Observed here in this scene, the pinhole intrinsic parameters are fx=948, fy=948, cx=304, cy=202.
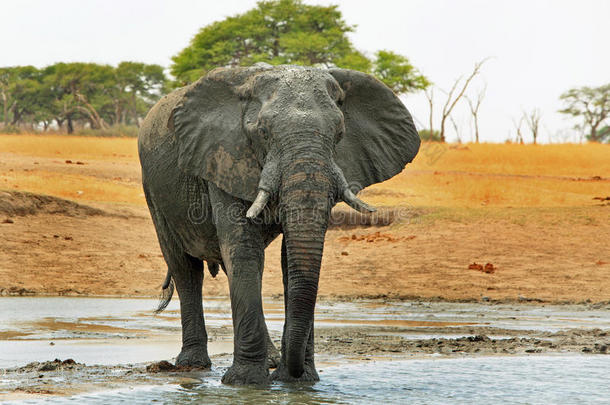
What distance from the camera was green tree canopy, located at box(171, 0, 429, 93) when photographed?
48.6m

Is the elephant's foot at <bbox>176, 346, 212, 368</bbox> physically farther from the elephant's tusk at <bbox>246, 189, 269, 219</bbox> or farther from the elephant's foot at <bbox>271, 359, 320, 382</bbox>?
the elephant's tusk at <bbox>246, 189, 269, 219</bbox>

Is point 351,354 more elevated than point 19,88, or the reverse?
point 19,88

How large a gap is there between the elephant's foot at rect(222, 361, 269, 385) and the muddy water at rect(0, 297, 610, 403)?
103mm

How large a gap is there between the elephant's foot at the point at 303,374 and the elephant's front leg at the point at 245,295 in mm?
178

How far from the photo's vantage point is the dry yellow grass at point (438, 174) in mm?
26859

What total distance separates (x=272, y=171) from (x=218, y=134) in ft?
2.54

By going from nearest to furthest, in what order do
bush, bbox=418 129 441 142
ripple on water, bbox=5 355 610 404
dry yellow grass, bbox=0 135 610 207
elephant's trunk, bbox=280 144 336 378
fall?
1. elephant's trunk, bbox=280 144 336 378
2. ripple on water, bbox=5 355 610 404
3. dry yellow grass, bbox=0 135 610 207
4. bush, bbox=418 129 441 142

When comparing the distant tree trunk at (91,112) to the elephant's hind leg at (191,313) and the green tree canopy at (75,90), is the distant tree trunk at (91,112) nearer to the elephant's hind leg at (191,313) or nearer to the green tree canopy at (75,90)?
the green tree canopy at (75,90)

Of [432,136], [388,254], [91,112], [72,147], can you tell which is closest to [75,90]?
[91,112]

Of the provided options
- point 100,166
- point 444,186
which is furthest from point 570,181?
point 100,166

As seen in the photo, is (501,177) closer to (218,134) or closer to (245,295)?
(218,134)

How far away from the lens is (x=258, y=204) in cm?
584

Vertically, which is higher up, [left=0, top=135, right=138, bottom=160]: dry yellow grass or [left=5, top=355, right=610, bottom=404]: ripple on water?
[left=0, top=135, right=138, bottom=160]: dry yellow grass

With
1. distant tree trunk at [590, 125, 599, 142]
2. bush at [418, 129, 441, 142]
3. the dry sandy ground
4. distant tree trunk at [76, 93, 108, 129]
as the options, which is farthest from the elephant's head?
distant tree trunk at [590, 125, 599, 142]
